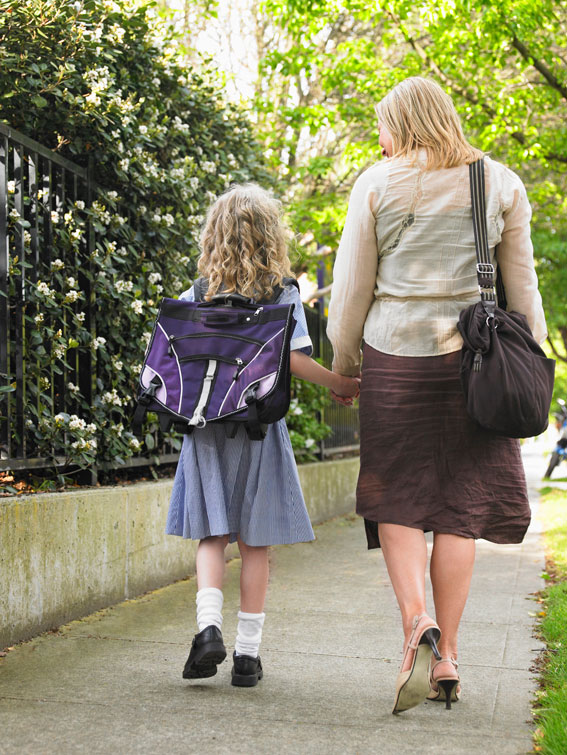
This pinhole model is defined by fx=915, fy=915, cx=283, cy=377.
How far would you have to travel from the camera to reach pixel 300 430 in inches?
356

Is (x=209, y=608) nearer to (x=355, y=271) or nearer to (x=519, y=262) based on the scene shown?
(x=355, y=271)

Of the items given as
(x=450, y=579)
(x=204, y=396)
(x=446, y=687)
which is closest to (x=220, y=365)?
(x=204, y=396)

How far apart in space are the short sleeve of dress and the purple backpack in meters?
0.08

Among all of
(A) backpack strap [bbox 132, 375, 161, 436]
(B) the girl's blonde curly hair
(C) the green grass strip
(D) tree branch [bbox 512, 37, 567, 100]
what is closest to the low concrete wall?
(A) backpack strap [bbox 132, 375, 161, 436]

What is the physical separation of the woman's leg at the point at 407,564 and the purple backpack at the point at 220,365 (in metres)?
0.57

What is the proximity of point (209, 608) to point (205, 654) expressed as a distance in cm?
18

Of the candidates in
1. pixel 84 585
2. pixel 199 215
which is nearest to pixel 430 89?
pixel 84 585

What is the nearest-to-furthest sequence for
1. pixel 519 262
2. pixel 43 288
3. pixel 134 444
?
pixel 519 262 → pixel 43 288 → pixel 134 444

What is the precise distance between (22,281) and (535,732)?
9.31 ft

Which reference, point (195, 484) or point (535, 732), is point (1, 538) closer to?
point (195, 484)

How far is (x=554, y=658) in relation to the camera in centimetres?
363

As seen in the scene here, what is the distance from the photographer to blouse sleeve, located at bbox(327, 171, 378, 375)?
3.07 meters

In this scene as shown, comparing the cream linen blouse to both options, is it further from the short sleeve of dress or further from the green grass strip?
the green grass strip

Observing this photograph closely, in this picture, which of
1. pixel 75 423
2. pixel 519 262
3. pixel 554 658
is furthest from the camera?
pixel 75 423
